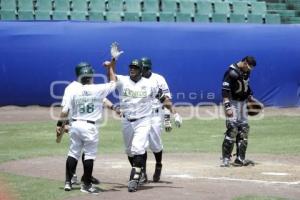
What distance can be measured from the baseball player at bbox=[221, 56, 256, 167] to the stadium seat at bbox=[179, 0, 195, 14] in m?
15.9

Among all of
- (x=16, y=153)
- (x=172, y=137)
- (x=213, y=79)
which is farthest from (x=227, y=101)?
(x=213, y=79)

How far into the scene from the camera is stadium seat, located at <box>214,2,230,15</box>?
29094 millimetres

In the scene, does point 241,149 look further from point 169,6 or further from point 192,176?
point 169,6

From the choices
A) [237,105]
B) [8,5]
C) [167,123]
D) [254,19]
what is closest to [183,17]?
[254,19]

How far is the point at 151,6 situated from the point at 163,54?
3040mm

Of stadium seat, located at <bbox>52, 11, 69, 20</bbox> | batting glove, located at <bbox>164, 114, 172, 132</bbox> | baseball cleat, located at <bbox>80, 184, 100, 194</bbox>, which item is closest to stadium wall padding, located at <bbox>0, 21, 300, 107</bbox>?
stadium seat, located at <bbox>52, 11, 69, 20</bbox>

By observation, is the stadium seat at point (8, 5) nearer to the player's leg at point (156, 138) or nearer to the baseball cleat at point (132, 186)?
the player's leg at point (156, 138)

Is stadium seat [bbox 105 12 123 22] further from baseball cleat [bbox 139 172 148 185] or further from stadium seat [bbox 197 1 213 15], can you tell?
baseball cleat [bbox 139 172 148 185]

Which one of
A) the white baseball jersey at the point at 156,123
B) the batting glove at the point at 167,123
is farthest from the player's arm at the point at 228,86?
the white baseball jersey at the point at 156,123

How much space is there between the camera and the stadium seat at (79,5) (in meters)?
→ 27.2

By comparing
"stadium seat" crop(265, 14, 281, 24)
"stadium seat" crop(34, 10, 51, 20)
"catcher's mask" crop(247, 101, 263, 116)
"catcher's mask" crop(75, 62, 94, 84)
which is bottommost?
"catcher's mask" crop(247, 101, 263, 116)

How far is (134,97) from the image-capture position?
34.2 feet

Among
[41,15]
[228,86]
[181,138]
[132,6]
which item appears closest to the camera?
[228,86]

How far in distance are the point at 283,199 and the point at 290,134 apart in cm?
1013
